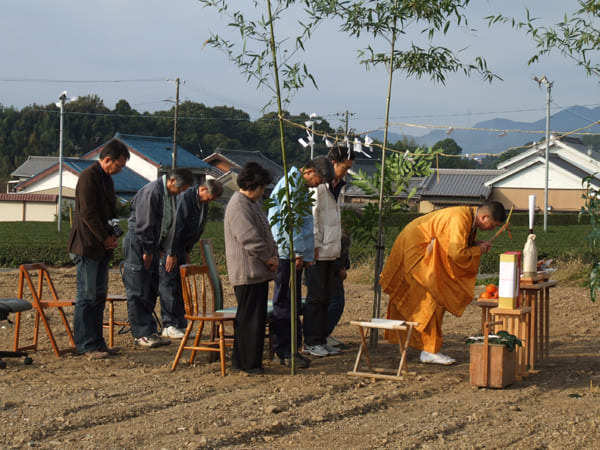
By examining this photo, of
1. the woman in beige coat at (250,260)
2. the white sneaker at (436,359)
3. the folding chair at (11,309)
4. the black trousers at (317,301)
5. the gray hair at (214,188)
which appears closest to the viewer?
the woman in beige coat at (250,260)

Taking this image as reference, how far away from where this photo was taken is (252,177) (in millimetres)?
6164

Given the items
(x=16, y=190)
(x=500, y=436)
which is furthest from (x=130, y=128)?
(x=500, y=436)

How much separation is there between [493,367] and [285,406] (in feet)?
5.54

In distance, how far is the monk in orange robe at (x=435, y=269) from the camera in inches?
260

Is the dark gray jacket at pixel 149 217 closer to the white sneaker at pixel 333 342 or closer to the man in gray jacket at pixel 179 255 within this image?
the man in gray jacket at pixel 179 255

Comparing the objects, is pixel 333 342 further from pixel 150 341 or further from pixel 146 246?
pixel 146 246

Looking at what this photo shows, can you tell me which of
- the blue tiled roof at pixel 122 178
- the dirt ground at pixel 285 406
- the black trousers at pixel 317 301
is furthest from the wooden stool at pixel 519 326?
the blue tiled roof at pixel 122 178

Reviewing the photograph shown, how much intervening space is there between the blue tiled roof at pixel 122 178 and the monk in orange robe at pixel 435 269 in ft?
123

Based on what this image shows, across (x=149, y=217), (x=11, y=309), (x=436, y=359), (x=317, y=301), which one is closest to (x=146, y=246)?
(x=149, y=217)

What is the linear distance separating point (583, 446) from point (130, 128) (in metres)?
52.9

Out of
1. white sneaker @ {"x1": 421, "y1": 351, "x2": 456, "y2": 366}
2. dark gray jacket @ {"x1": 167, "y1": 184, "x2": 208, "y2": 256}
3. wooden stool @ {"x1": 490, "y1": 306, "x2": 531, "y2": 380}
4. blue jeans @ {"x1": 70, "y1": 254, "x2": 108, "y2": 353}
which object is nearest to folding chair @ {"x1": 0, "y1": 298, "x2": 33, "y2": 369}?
blue jeans @ {"x1": 70, "y1": 254, "x2": 108, "y2": 353}

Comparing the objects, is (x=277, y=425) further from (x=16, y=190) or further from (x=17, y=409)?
(x=16, y=190)

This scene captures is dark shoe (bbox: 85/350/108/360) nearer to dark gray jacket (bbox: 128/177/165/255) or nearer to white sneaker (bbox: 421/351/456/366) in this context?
dark gray jacket (bbox: 128/177/165/255)

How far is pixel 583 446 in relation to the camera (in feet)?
14.5
